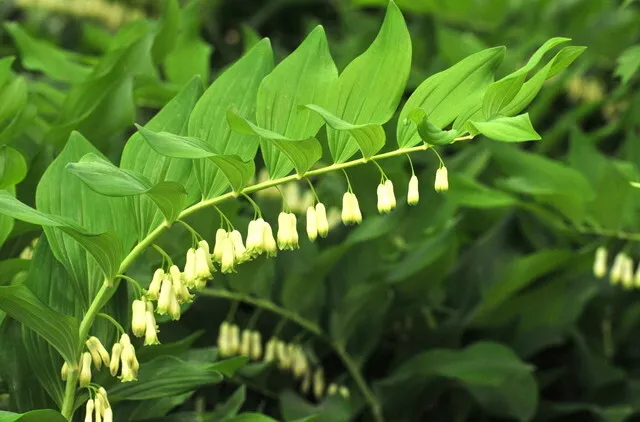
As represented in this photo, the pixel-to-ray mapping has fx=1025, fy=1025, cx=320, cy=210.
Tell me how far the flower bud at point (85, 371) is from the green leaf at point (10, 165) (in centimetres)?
20

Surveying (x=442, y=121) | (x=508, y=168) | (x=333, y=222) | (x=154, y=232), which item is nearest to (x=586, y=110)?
(x=508, y=168)

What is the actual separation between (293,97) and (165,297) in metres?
0.21

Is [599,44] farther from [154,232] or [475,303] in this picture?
[154,232]

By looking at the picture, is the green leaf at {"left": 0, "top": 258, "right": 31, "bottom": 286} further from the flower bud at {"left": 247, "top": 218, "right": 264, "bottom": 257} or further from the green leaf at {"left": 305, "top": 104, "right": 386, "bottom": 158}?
the green leaf at {"left": 305, "top": 104, "right": 386, "bottom": 158}

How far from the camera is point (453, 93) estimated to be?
0.91 m

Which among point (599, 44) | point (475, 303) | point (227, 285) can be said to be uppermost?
point (599, 44)

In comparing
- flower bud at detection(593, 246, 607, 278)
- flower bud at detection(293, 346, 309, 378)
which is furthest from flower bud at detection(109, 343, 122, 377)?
flower bud at detection(593, 246, 607, 278)

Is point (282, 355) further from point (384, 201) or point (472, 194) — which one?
point (384, 201)

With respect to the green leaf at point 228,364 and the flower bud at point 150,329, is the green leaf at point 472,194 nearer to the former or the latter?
the green leaf at point 228,364

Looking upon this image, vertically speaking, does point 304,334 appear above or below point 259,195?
below

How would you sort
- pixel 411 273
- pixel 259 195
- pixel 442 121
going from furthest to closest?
pixel 259 195
pixel 411 273
pixel 442 121

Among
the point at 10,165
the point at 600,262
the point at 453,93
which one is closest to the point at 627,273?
the point at 600,262

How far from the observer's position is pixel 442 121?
2.98ft

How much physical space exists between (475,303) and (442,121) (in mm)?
777
